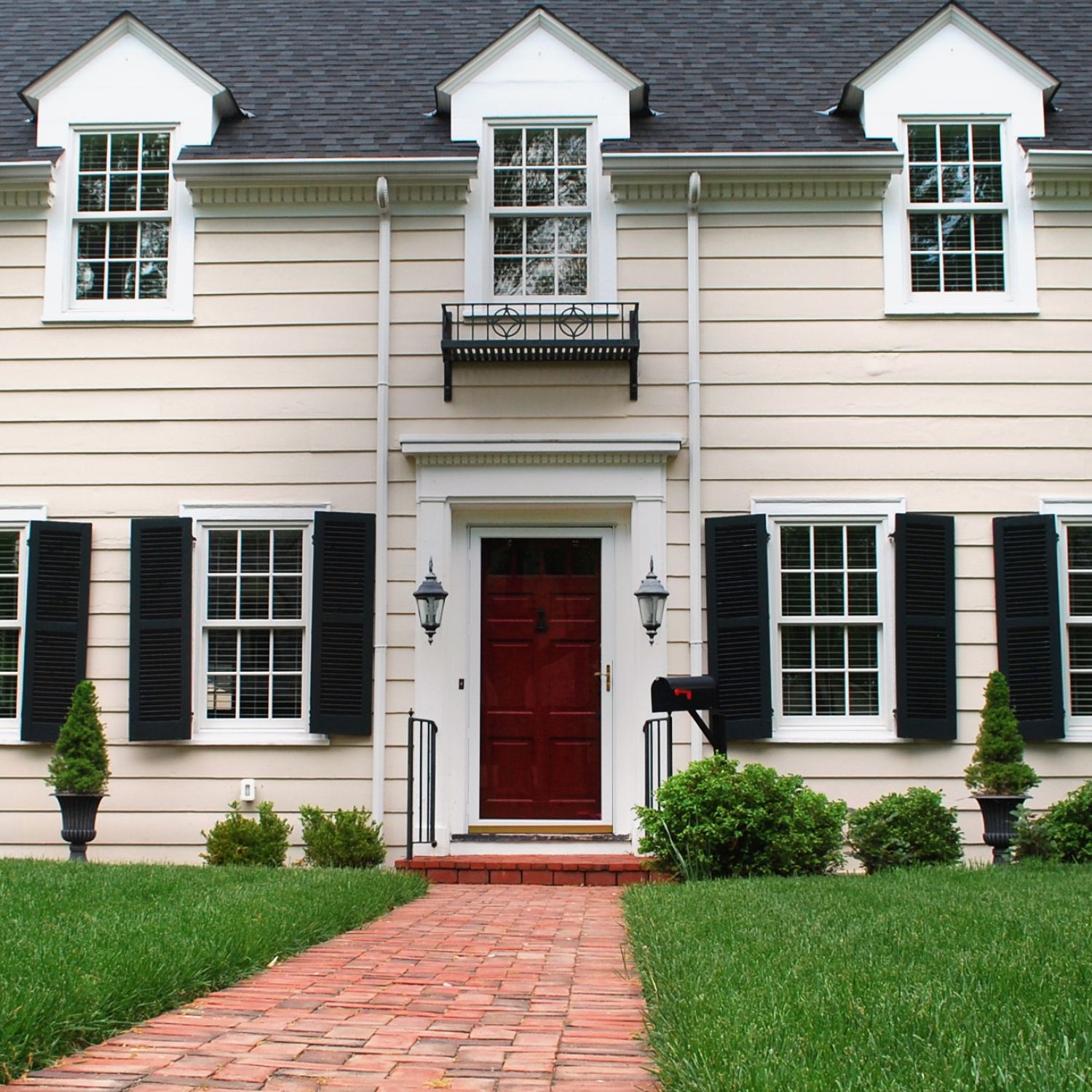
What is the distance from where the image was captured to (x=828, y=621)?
925cm

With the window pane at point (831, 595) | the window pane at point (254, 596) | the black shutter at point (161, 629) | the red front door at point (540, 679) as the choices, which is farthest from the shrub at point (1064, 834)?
the black shutter at point (161, 629)

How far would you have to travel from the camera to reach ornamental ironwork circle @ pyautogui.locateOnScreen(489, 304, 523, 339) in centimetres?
948

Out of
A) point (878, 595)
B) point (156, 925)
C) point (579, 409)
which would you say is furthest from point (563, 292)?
point (156, 925)

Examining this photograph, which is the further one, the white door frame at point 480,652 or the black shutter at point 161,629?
the white door frame at point 480,652

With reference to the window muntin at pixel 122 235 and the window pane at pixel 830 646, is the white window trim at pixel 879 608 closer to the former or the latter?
the window pane at pixel 830 646

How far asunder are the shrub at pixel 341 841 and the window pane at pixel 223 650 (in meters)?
1.27

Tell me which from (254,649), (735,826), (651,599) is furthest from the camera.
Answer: (254,649)

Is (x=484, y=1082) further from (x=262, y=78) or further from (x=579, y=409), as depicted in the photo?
(x=262, y=78)

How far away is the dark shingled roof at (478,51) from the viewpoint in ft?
32.7

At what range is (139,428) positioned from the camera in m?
9.58

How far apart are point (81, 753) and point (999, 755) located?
20.2 ft

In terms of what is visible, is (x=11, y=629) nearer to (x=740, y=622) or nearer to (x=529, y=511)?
(x=529, y=511)

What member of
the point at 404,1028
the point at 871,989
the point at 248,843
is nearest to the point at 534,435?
the point at 248,843

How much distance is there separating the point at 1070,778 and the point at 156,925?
6.70 meters
